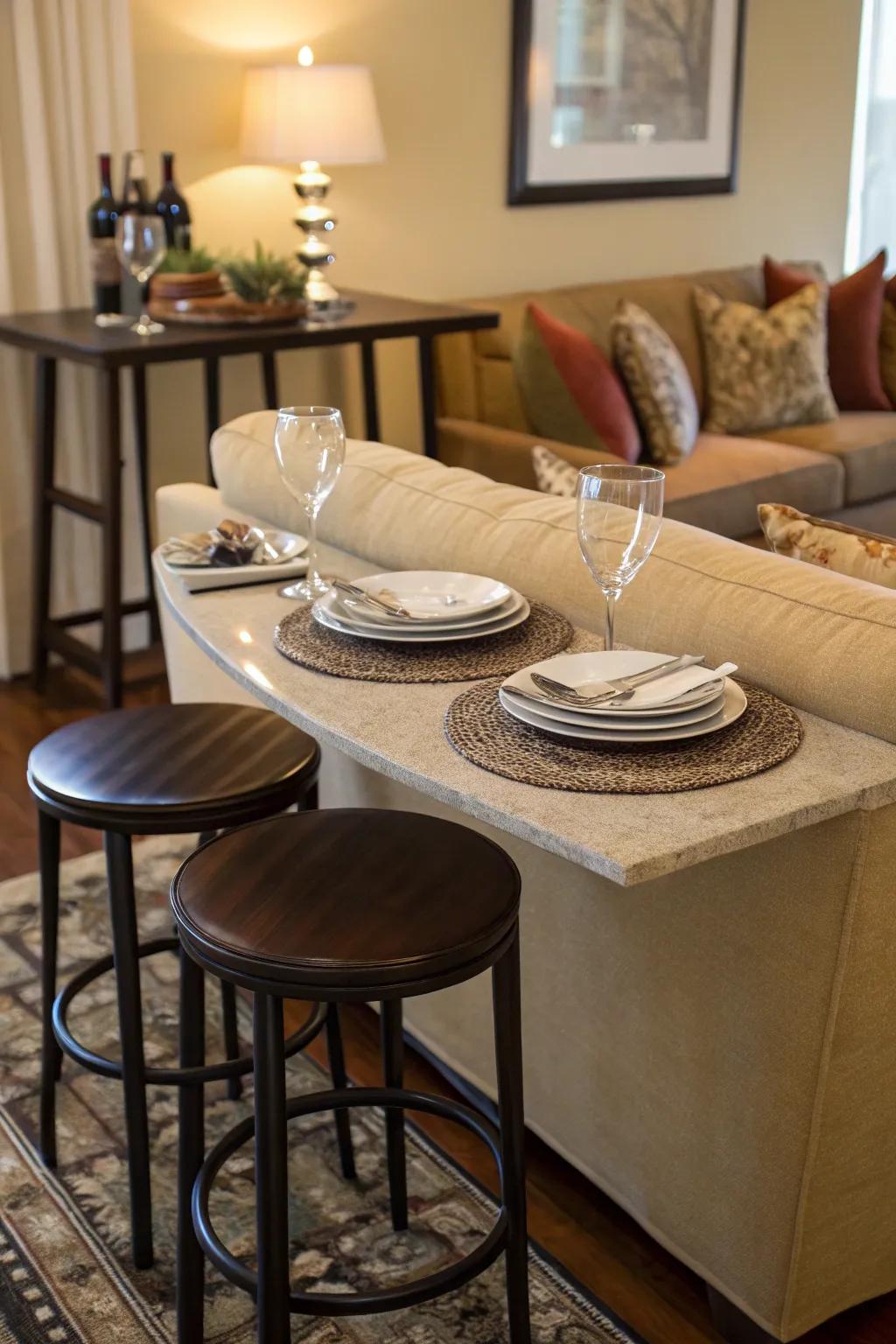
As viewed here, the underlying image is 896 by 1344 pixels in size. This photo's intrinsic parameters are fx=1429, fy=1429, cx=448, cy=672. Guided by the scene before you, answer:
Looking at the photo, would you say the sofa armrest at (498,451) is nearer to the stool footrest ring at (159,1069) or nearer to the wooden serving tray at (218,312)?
the wooden serving tray at (218,312)

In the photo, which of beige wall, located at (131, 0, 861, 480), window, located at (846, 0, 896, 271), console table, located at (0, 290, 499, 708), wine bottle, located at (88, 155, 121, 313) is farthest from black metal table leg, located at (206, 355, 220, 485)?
window, located at (846, 0, 896, 271)

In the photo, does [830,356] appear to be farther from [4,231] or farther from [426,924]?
[426,924]

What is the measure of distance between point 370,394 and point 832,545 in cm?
248

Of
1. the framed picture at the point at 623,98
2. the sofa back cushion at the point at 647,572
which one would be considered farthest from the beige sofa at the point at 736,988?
the framed picture at the point at 623,98

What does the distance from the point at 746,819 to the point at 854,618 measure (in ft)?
1.19

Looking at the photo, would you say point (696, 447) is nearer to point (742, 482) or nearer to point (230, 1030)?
point (742, 482)

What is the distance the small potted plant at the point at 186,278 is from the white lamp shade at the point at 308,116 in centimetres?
35

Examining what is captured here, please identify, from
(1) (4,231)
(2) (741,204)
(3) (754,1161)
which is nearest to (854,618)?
(3) (754,1161)

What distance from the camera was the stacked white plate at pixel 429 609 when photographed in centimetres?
161

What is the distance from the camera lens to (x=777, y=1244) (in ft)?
5.04

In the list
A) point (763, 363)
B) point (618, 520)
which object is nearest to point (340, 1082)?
point (618, 520)

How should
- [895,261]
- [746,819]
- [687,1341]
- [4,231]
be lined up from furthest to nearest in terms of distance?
1. [895,261]
2. [4,231]
3. [687,1341]
4. [746,819]

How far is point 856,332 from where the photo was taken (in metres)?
4.78

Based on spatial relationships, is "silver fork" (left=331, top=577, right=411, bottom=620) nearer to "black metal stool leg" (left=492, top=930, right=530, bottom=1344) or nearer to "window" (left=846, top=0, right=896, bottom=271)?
"black metal stool leg" (left=492, top=930, right=530, bottom=1344)
